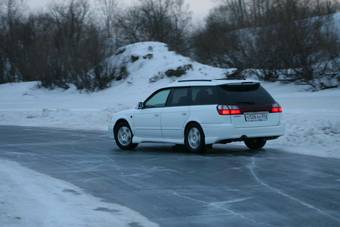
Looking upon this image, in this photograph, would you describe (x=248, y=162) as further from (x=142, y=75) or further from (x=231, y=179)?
(x=142, y=75)

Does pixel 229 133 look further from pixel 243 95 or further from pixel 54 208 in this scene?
pixel 54 208

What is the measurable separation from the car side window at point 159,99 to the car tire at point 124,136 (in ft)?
2.99

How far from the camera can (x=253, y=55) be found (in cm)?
3272

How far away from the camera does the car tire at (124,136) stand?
1628 centimetres

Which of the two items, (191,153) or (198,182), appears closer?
(198,182)

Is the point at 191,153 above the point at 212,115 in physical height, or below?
below

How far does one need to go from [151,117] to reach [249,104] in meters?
2.55

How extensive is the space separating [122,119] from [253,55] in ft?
56.7

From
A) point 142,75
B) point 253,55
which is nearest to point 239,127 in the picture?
point 253,55

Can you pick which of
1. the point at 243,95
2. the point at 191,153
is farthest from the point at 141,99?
the point at 243,95

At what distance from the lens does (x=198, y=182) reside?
34.2ft

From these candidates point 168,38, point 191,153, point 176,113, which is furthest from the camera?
point 168,38

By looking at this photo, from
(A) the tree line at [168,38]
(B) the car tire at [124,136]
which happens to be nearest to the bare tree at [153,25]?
(A) the tree line at [168,38]

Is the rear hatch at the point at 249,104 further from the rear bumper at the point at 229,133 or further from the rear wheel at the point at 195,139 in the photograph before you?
the rear wheel at the point at 195,139
